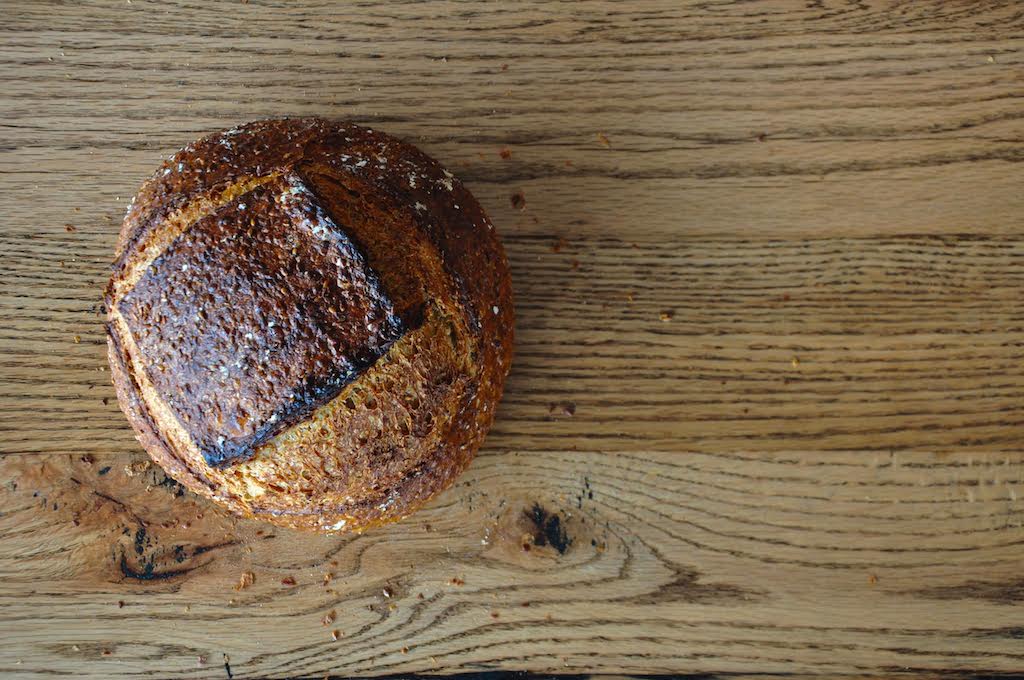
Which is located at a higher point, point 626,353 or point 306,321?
point 306,321

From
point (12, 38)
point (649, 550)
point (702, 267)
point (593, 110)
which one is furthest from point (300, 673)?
point (12, 38)

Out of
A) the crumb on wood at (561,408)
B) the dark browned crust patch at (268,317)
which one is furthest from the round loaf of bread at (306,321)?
the crumb on wood at (561,408)

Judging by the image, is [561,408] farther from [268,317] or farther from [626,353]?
[268,317]

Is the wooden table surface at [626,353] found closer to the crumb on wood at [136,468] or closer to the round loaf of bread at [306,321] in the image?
the crumb on wood at [136,468]

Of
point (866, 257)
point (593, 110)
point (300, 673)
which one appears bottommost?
point (300, 673)

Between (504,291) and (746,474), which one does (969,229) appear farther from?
(504,291)

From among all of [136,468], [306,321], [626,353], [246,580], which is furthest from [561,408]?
[136,468]
